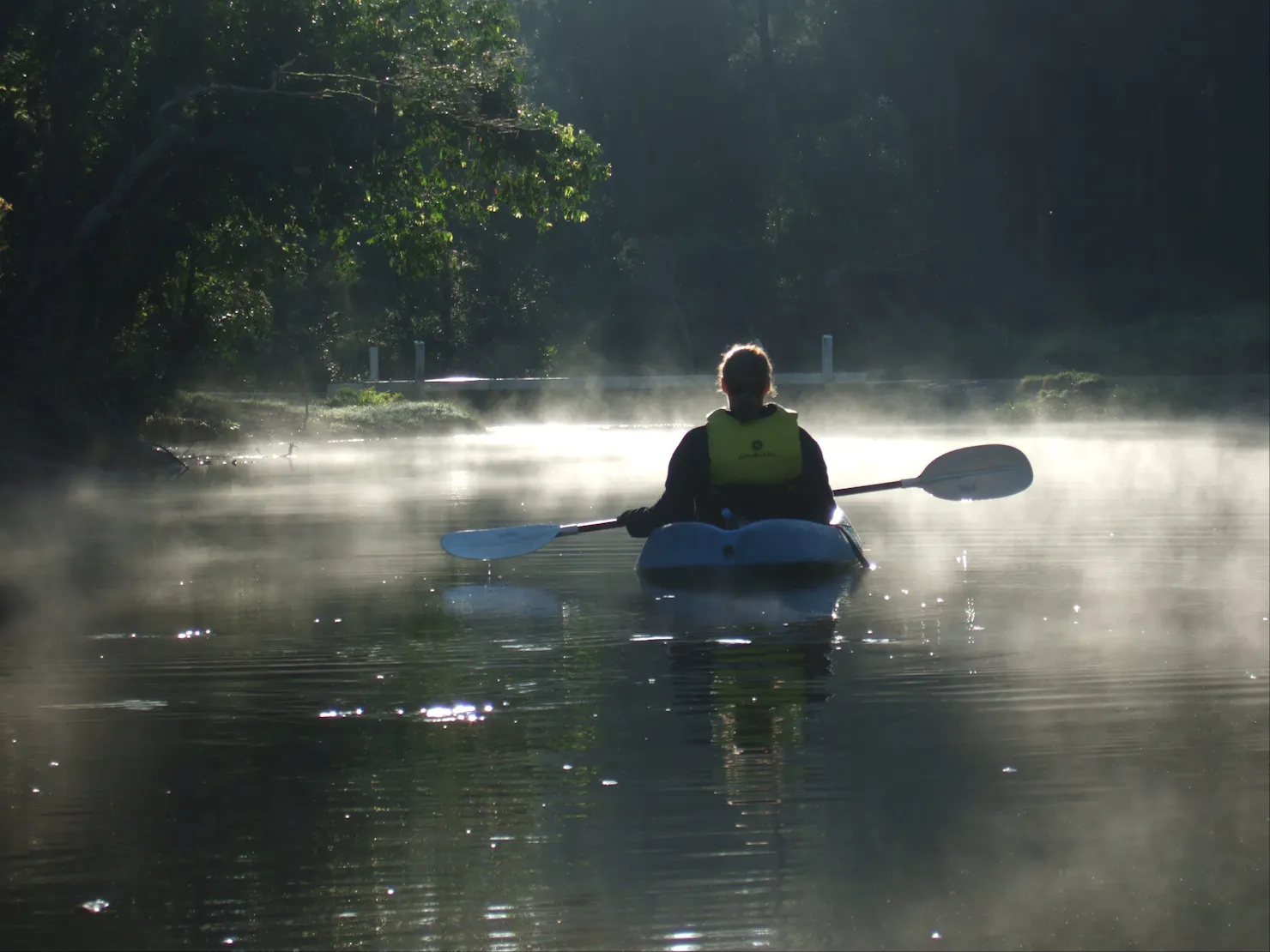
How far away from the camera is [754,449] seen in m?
9.36

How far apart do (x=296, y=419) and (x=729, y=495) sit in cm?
2216

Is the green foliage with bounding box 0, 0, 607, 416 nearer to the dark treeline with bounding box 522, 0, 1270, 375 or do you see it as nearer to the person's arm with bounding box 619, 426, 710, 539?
the person's arm with bounding box 619, 426, 710, 539

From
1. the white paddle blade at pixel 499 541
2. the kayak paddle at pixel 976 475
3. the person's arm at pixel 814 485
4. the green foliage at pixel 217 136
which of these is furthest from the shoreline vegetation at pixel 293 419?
the person's arm at pixel 814 485

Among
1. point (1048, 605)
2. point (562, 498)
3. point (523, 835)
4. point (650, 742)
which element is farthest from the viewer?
point (562, 498)

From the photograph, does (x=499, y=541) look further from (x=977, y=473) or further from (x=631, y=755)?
(x=631, y=755)

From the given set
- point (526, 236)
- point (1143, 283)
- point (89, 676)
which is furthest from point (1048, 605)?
point (526, 236)

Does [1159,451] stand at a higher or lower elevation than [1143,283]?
lower

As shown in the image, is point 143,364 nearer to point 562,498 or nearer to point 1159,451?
point 562,498

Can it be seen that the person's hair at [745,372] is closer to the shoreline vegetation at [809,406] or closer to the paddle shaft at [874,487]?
the paddle shaft at [874,487]

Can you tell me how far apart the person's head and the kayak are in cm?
73

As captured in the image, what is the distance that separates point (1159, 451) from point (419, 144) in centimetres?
950

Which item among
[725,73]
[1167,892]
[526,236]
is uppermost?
[725,73]

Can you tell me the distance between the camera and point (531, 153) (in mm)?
21234

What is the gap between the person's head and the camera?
9320mm
